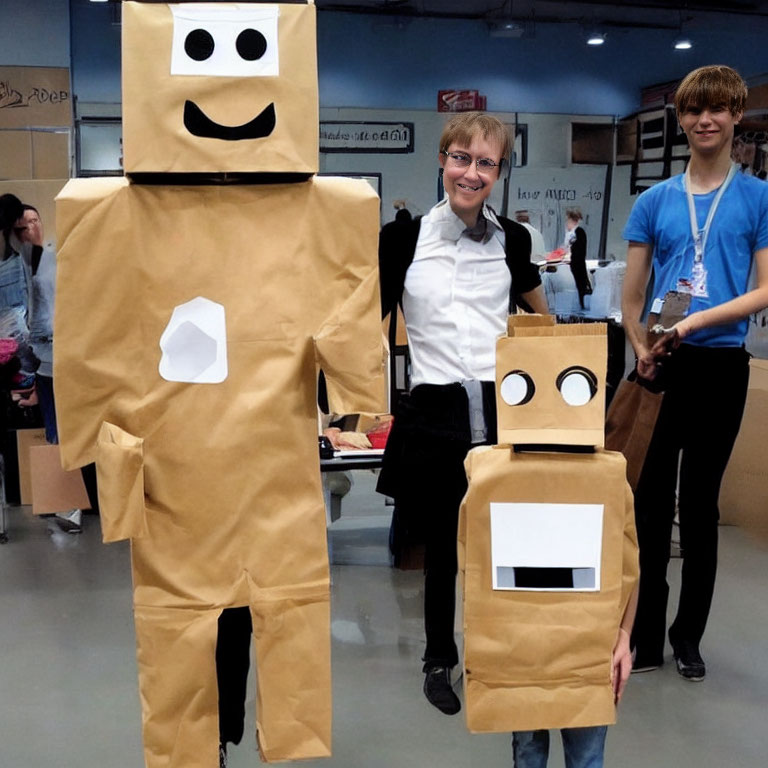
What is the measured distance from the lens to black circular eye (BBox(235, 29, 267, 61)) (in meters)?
1.38

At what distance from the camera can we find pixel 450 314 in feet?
6.08

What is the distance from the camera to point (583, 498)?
1.36 metres

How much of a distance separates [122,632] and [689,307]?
187 cm

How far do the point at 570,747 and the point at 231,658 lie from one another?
1.89 feet

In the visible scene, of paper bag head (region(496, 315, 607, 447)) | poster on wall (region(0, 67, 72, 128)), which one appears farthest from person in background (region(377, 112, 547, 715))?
poster on wall (region(0, 67, 72, 128))

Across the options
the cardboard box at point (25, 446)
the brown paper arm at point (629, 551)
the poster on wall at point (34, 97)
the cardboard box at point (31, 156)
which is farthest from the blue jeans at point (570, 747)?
the poster on wall at point (34, 97)

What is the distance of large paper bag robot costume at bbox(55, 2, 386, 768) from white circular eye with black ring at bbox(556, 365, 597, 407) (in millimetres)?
296

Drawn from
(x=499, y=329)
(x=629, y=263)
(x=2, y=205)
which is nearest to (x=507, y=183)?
(x=2, y=205)

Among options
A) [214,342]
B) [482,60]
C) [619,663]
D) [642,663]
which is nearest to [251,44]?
[214,342]

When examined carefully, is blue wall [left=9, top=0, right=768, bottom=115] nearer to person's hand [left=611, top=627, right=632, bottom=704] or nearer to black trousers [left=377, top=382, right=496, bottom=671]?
black trousers [left=377, top=382, right=496, bottom=671]

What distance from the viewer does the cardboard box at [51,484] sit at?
3840 millimetres

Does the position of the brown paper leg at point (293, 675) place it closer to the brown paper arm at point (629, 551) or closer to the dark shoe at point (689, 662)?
the brown paper arm at point (629, 551)

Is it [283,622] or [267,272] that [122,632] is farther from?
[267,272]

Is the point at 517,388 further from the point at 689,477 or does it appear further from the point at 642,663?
the point at 642,663
